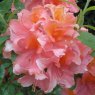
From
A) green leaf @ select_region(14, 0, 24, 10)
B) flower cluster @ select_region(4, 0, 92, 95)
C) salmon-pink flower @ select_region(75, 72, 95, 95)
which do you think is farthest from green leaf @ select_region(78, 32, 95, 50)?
green leaf @ select_region(14, 0, 24, 10)

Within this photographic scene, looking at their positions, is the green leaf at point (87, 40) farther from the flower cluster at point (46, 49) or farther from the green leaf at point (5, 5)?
the green leaf at point (5, 5)

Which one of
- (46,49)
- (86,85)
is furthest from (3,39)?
(86,85)

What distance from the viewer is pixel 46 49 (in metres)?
1.03

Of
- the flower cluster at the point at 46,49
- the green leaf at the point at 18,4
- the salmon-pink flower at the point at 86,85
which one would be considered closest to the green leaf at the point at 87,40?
the flower cluster at the point at 46,49

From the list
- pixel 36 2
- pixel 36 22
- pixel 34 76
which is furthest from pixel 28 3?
pixel 34 76

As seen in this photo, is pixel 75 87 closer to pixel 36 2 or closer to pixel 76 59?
pixel 76 59

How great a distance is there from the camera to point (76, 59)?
1062 millimetres

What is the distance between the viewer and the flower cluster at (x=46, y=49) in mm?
1038

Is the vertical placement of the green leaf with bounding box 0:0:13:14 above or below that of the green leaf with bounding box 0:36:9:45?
above

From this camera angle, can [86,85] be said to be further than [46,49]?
Yes

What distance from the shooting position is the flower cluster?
1.04 m

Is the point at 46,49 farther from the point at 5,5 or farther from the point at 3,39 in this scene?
the point at 5,5

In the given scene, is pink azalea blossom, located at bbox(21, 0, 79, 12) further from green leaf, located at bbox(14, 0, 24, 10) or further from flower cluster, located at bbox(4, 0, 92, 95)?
flower cluster, located at bbox(4, 0, 92, 95)

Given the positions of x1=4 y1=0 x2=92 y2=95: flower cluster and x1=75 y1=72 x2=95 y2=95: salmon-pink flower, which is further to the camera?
x1=75 y1=72 x2=95 y2=95: salmon-pink flower
